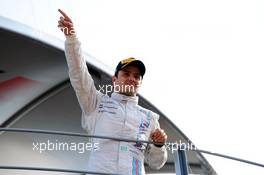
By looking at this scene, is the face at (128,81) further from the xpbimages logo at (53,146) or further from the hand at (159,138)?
the xpbimages logo at (53,146)

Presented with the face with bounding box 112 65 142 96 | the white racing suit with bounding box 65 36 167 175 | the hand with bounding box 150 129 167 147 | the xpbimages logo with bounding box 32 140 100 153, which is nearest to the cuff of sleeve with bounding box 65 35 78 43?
the white racing suit with bounding box 65 36 167 175

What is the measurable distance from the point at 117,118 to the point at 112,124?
1.4 inches

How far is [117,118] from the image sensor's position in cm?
176

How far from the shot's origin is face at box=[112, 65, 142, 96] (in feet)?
6.01

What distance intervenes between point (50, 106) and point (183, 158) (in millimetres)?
4245

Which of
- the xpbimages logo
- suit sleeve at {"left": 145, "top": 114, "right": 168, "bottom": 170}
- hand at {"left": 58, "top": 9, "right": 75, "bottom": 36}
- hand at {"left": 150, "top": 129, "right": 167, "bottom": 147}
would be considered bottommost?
the xpbimages logo

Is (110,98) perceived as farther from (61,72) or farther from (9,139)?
(9,139)

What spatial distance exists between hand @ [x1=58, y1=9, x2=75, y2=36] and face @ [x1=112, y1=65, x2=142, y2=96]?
322 millimetres

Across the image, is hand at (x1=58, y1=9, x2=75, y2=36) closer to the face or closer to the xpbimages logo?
the face

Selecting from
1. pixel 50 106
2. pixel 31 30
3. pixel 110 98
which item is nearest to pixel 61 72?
pixel 50 106

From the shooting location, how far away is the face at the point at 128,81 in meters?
1.83

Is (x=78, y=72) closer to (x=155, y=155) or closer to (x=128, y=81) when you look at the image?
(x=128, y=81)

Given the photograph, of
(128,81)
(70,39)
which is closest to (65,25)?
(70,39)

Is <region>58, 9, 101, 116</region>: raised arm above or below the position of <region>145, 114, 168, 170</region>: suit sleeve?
above
